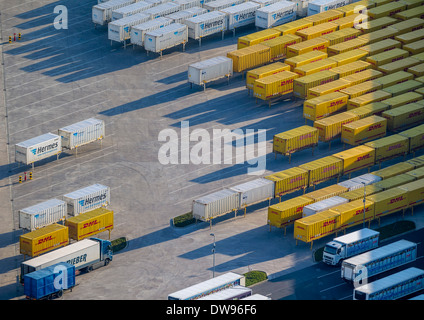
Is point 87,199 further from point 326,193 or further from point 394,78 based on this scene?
point 394,78

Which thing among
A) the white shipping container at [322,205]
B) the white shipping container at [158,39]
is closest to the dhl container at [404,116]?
the white shipping container at [322,205]

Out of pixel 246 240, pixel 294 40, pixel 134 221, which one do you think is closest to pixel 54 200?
pixel 134 221

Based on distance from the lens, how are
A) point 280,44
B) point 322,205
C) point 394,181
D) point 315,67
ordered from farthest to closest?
point 280,44
point 315,67
point 394,181
point 322,205

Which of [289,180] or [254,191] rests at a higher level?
[289,180]

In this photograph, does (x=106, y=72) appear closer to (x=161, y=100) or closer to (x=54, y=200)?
(x=161, y=100)

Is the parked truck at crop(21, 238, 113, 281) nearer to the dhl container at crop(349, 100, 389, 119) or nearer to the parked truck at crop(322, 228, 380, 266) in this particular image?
the parked truck at crop(322, 228, 380, 266)

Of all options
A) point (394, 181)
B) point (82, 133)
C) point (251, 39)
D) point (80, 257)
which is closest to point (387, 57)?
point (251, 39)

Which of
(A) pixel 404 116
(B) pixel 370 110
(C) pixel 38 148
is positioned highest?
(B) pixel 370 110
